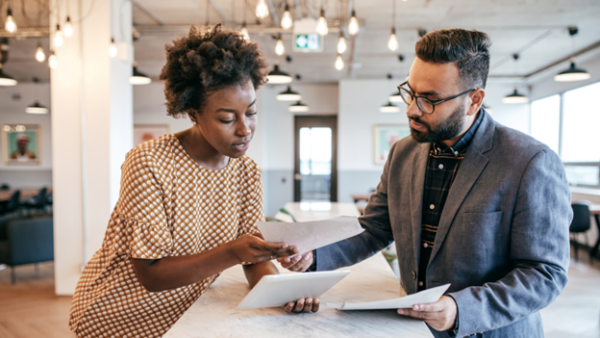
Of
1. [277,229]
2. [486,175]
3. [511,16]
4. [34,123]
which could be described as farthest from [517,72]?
[34,123]

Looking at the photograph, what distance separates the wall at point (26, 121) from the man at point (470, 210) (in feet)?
35.6

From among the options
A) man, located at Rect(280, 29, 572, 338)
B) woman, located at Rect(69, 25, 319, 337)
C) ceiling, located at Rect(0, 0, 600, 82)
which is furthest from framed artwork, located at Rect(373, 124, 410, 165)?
woman, located at Rect(69, 25, 319, 337)

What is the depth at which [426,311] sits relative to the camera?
3.26ft

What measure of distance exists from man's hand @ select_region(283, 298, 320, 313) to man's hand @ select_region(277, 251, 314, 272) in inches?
7.7

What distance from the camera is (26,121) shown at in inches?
393

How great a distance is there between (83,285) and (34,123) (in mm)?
10740

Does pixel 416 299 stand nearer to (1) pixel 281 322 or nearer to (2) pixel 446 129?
(1) pixel 281 322

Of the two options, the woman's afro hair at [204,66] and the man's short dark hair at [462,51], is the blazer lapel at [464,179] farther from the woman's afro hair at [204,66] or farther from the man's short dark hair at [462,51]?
the woman's afro hair at [204,66]

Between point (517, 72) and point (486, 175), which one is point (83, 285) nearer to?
point (486, 175)

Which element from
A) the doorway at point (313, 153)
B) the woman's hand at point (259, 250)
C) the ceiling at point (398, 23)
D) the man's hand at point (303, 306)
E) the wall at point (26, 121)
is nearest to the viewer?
the woman's hand at point (259, 250)

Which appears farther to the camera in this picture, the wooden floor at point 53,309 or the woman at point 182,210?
the wooden floor at point 53,309

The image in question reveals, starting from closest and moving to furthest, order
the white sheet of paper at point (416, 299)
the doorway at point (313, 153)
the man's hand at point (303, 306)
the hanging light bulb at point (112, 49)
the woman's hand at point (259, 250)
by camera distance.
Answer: the white sheet of paper at point (416, 299) → the woman's hand at point (259, 250) → the man's hand at point (303, 306) → the hanging light bulb at point (112, 49) → the doorway at point (313, 153)

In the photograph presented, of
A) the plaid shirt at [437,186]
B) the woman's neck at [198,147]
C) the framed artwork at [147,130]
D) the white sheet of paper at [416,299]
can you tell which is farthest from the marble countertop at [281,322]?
the framed artwork at [147,130]

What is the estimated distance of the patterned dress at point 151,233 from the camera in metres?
1.09
